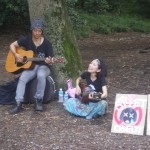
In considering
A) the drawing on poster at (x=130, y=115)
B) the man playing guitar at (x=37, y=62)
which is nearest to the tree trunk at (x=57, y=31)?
the man playing guitar at (x=37, y=62)

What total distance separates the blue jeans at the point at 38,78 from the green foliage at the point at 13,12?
9.93 metres

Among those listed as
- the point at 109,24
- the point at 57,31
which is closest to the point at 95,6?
the point at 109,24

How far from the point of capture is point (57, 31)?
303 inches

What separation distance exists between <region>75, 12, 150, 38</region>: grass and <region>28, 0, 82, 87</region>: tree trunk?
10.3 metres

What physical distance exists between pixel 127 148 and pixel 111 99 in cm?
222

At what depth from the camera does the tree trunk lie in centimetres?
764

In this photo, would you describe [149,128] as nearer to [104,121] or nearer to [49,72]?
[104,121]

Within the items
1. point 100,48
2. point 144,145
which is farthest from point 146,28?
point 144,145

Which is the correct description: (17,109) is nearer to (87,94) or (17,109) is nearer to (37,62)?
(37,62)

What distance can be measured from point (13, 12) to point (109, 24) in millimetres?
5436

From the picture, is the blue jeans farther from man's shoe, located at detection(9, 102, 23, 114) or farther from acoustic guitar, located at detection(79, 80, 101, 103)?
acoustic guitar, located at detection(79, 80, 101, 103)

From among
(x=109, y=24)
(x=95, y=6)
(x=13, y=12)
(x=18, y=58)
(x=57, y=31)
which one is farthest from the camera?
(x=95, y=6)

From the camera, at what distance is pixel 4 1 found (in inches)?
663

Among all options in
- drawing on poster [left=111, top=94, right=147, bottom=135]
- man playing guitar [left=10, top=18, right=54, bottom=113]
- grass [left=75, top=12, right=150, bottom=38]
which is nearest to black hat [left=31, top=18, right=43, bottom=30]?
man playing guitar [left=10, top=18, right=54, bottom=113]
